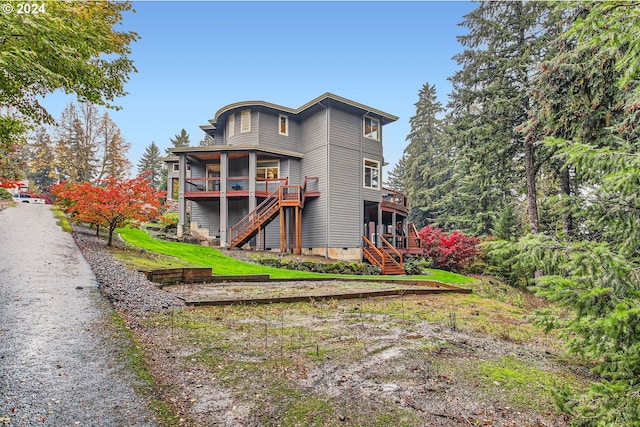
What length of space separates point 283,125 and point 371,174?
6.65 meters

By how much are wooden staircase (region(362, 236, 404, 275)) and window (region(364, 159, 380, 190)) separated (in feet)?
12.0

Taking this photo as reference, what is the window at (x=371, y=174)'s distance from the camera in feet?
72.1

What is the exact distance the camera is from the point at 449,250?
20.8 m

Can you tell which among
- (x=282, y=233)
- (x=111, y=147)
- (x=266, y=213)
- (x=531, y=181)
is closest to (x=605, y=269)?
(x=531, y=181)

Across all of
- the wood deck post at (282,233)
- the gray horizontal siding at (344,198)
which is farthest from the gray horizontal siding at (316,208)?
the wood deck post at (282,233)

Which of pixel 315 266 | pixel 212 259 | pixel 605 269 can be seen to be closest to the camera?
pixel 605 269

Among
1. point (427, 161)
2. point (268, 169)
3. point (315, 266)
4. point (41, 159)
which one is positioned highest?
point (427, 161)

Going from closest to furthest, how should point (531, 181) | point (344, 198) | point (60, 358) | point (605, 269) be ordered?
point (605, 269) → point (60, 358) → point (531, 181) → point (344, 198)

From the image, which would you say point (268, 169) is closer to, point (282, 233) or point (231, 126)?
point (231, 126)

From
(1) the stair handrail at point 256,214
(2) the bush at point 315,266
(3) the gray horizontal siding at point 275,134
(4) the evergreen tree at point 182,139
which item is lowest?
(2) the bush at point 315,266

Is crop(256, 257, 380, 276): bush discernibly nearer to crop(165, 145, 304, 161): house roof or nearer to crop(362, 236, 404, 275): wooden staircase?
crop(362, 236, 404, 275): wooden staircase

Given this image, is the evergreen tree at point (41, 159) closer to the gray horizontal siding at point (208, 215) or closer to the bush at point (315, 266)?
the gray horizontal siding at point (208, 215)

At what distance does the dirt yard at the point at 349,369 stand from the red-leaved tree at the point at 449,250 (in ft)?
50.1

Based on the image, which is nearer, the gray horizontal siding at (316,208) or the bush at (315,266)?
the bush at (315,266)
